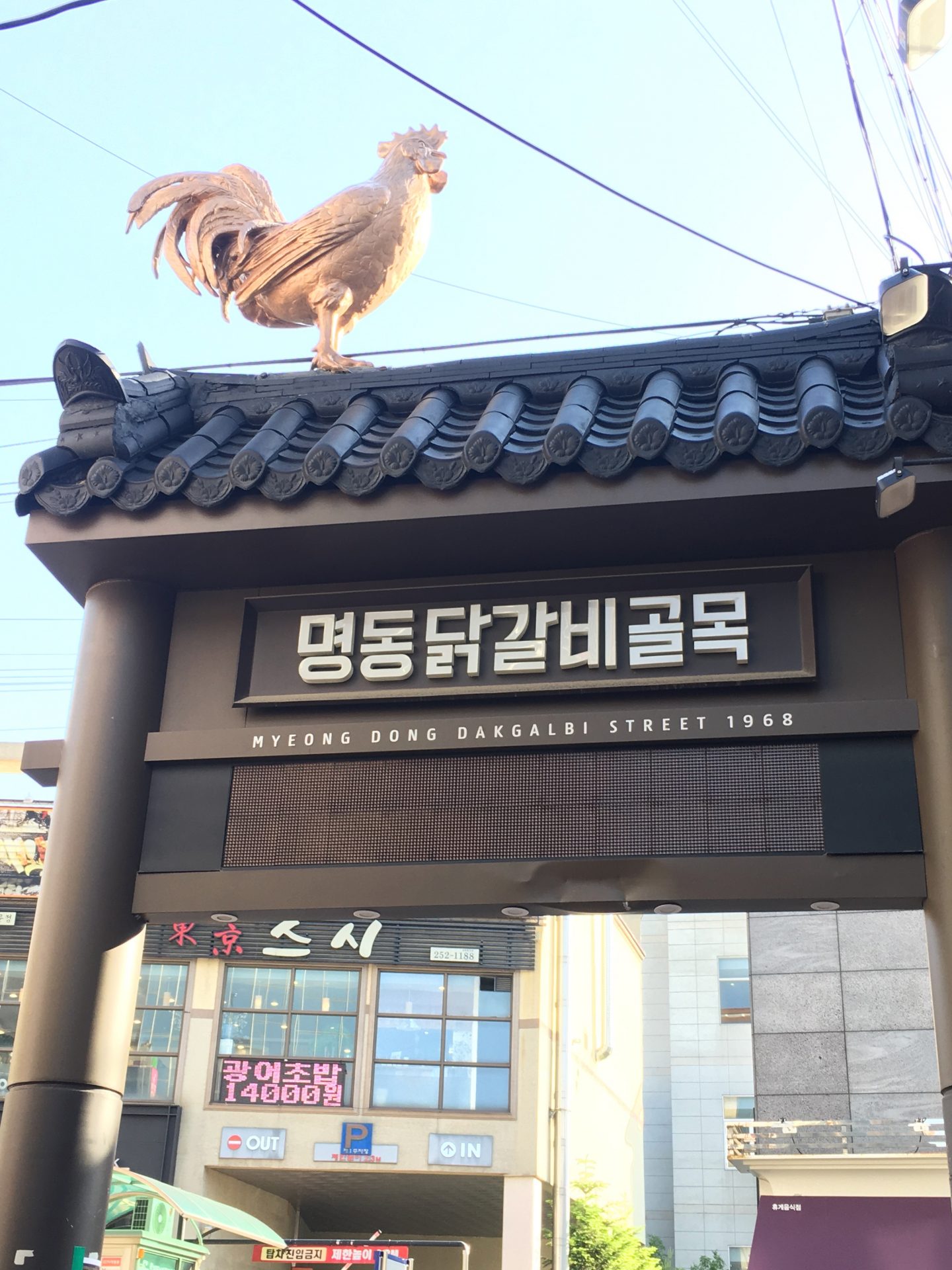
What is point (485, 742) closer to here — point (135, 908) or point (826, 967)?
point (135, 908)

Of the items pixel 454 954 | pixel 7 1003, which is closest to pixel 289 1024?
pixel 454 954

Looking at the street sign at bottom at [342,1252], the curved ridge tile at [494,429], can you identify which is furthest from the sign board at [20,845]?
the curved ridge tile at [494,429]

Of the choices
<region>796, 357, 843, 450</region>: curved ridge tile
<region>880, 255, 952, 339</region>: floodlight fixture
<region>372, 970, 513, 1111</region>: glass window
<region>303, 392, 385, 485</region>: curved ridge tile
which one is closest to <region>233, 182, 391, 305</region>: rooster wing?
<region>303, 392, 385, 485</region>: curved ridge tile

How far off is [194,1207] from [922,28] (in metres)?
13.9

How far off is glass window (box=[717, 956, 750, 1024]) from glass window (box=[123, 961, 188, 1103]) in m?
18.5

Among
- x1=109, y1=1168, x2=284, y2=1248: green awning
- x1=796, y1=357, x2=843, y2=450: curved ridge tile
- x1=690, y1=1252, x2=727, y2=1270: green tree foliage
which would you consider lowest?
x1=109, y1=1168, x2=284, y2=1248: green awning

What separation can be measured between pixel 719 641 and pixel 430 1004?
19.8 m

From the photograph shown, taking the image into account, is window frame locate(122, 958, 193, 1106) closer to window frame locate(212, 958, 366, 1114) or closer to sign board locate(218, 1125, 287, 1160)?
window frame locate(212, 958, 366, 1114)

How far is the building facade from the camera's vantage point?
23578mm

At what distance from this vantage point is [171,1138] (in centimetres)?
2352

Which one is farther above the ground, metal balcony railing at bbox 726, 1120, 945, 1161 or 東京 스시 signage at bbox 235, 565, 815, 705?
東京 스시 signage at bbox 235, 565, 815, 705

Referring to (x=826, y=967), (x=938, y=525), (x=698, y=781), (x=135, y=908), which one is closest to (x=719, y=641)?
(x=698, y=781)

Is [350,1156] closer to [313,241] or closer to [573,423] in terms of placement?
[313,241]

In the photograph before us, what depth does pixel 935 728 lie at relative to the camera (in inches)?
227
